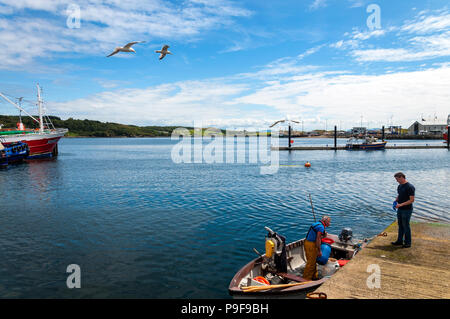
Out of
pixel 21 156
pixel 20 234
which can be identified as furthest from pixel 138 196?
pixel 21 156

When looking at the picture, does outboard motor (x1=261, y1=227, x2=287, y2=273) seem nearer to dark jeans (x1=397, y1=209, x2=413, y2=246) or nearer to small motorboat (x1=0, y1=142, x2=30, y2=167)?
dark jeans (x1=397, y1=209, x2=413, y2=246)

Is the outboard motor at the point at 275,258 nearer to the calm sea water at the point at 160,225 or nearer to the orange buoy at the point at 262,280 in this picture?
the orange buoy at the point at 262,280

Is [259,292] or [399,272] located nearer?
[399,272]

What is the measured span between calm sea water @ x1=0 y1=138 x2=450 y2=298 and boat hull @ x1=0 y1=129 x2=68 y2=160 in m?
40.8

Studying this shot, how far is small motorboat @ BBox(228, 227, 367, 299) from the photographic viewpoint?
862 cm

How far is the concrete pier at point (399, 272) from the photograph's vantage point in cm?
715

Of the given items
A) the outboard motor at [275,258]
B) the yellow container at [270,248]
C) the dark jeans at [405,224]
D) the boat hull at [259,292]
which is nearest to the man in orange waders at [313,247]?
the boat hull at [259,292]

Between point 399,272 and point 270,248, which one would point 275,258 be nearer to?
point 270,248

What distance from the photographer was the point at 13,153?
6475cm

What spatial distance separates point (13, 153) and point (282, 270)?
248ft

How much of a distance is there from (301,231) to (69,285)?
13356 mm

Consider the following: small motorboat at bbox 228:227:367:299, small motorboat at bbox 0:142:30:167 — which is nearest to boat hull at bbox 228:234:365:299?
small motorboat at bbox 228:227:367:299

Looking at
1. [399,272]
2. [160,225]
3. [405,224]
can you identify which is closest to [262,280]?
[399,272]

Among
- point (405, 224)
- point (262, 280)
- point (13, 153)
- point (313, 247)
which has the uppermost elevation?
point (13, 153)
